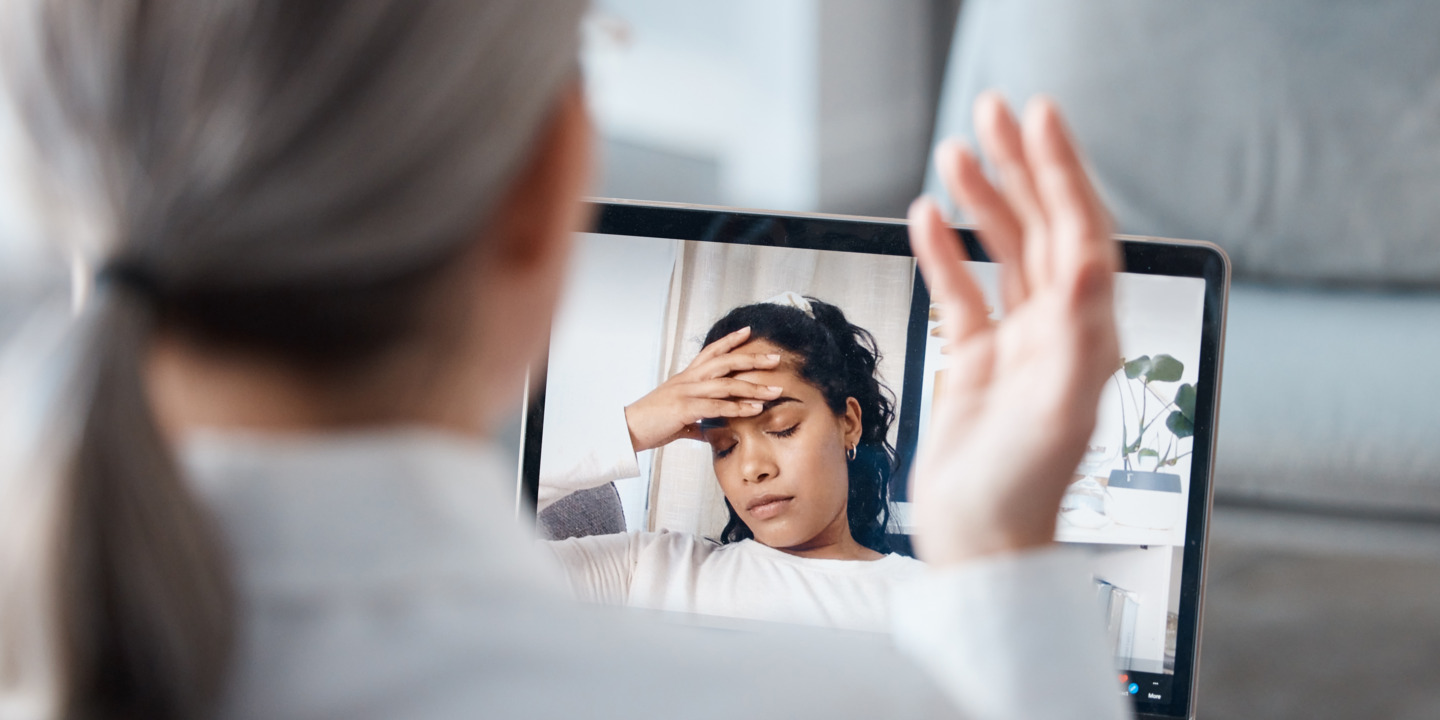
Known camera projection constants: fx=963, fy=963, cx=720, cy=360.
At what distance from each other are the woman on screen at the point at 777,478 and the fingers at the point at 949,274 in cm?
22

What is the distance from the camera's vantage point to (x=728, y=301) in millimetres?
624

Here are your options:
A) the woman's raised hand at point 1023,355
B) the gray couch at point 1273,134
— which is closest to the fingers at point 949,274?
the woman's raised hand at point 1023,355

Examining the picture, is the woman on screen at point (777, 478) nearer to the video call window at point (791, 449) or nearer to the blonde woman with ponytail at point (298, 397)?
the video call window at point (791, 449)

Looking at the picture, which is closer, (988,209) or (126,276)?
(126,276)

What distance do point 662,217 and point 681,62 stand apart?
2.32 ft

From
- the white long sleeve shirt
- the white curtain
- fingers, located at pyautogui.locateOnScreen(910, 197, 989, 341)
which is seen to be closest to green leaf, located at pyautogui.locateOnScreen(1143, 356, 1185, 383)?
the white curtain

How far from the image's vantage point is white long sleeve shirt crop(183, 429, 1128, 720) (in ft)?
0.72

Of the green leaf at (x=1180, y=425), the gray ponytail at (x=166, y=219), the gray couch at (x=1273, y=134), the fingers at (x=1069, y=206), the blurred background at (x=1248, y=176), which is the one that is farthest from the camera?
the gray couch at (x=1273, y=134)

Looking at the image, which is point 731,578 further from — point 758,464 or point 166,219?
point 166,219

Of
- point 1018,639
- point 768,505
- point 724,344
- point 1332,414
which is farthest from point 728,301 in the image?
point 1332,414

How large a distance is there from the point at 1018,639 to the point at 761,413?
34cm

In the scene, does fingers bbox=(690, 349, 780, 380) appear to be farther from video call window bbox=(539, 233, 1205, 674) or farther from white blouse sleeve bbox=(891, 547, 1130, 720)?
white blouse sleeve bbox=(891, 547, 1130, 720)

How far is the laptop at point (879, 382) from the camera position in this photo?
581 millimetres

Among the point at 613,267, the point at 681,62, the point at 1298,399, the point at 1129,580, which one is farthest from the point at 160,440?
the point at 681,62
